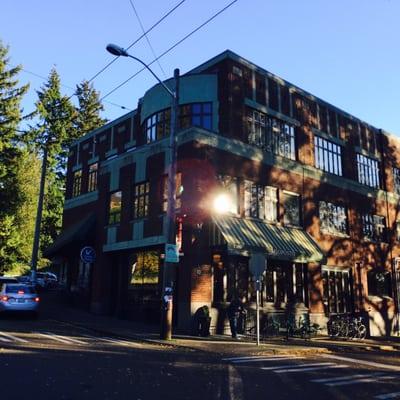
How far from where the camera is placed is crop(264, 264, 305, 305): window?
21.6 m

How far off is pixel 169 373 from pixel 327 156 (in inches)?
814

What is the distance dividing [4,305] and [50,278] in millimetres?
22763

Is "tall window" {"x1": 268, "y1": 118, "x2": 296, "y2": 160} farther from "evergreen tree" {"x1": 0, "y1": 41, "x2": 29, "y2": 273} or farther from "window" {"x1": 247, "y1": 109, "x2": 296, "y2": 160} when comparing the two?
"evergreen tree" {"x1": 0, "y1": 41, "x2": 29, "y2": 273}

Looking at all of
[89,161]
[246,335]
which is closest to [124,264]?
[246,335]

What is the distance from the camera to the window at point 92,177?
32.0 m

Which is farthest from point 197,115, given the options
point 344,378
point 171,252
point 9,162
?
point 9,162

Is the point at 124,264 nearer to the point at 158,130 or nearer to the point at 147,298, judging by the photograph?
the point at 147,298

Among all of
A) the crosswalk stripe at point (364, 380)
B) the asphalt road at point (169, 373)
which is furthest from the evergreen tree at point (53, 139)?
the crosswalk stripe at point (364, 380)

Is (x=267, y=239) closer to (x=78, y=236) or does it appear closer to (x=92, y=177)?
(x=78, y=236)

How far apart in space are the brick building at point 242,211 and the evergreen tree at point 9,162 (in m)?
12.6

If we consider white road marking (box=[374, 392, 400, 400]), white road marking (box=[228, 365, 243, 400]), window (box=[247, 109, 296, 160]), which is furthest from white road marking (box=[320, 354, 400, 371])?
window (box=[247, 109, 296, 160])

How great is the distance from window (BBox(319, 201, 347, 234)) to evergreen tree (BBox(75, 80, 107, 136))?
3926 centimetres

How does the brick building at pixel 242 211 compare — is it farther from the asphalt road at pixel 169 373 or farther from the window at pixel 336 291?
the asphalt road at pixel 169 373

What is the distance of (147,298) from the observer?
21812 mm
